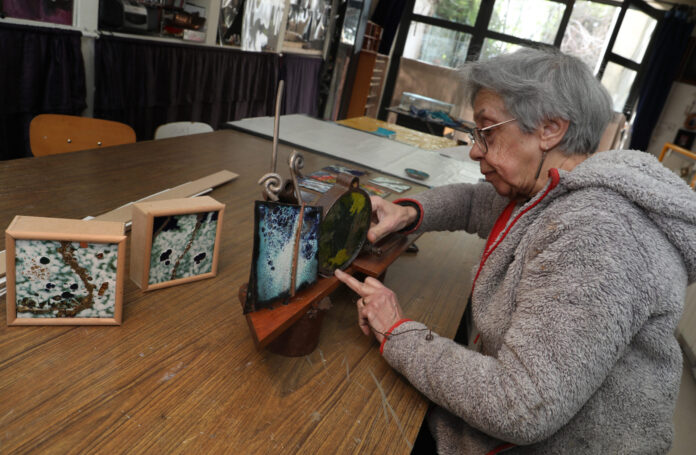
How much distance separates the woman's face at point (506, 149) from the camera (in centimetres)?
100

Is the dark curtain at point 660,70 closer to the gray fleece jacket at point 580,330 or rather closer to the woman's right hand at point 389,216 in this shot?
the woman's right hand at point 389,216

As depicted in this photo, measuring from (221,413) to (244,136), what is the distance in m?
1.80

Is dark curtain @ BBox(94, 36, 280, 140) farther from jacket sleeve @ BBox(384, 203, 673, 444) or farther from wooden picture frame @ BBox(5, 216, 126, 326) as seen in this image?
jacket sleeve @ BBox(384, 203, 673, 444)

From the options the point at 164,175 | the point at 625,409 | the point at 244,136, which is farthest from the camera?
the point at 244,136

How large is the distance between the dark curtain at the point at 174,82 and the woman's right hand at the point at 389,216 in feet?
7.07

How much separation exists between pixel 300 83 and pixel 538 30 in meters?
4.04

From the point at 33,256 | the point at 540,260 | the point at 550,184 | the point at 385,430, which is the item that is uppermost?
the point at 550,184

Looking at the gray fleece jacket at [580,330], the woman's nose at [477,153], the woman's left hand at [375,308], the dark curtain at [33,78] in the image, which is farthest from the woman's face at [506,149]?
the dark curtain at [33,78]

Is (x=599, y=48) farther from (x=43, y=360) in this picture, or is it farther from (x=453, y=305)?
(x=43, y=360)

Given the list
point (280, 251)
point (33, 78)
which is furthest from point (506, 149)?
point (33, 78)

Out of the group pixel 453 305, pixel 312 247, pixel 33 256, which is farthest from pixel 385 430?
pixel 33 256

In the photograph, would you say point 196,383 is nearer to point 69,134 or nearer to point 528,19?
point 69,134

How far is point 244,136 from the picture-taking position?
7.48 ft

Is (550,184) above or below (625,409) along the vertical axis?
above
